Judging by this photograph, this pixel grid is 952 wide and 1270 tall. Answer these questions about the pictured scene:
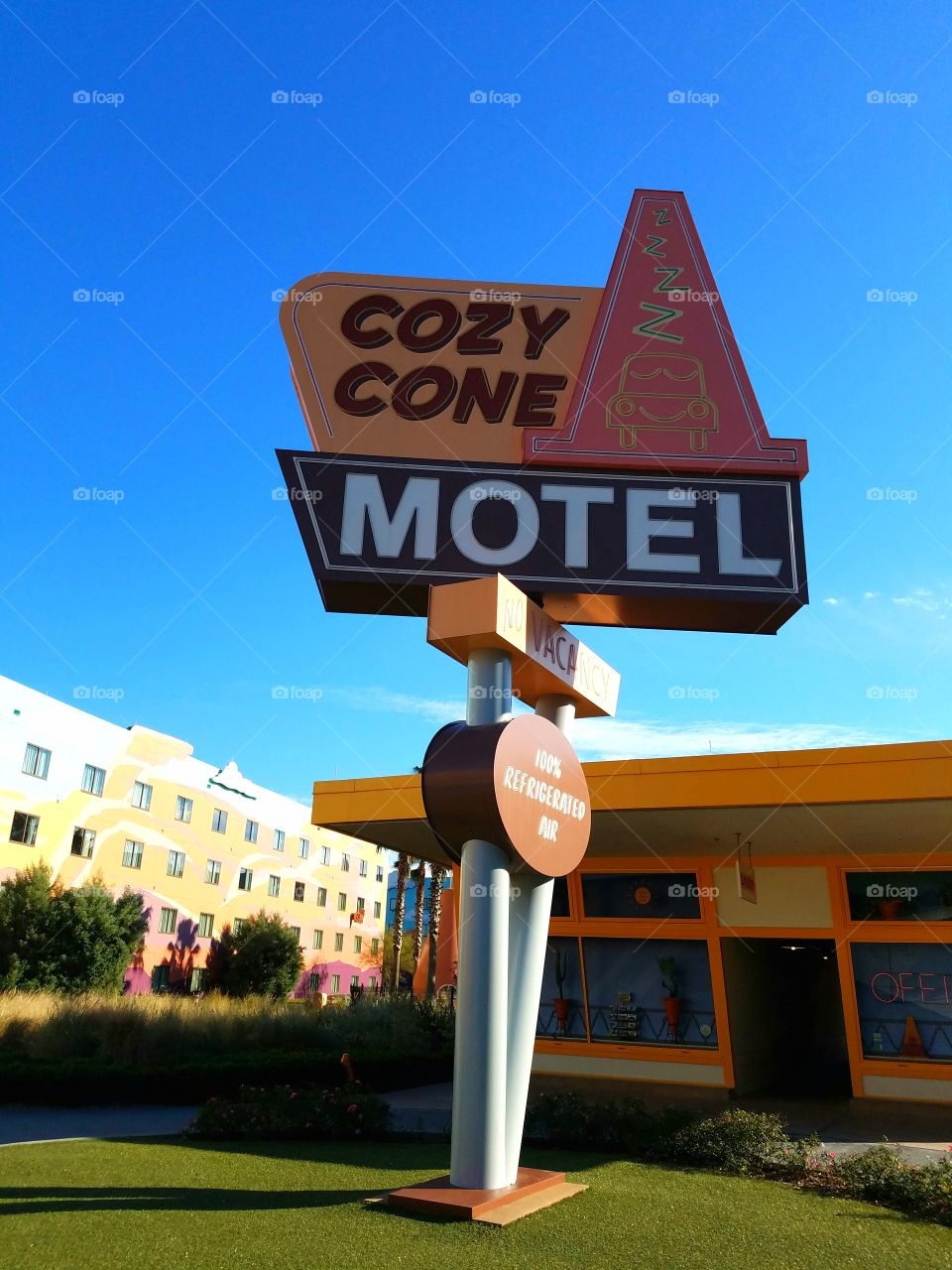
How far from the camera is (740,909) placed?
14.2 metres

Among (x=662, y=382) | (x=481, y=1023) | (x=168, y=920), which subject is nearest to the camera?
(x=481, y=1023)

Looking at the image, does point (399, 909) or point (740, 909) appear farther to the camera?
point (399, 909)

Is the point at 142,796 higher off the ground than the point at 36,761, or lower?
lower

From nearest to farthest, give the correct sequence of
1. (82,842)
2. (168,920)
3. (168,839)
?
(82,842) < (168,920) < (168,839)

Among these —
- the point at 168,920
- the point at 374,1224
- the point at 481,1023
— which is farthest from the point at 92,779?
the point at 374,1224

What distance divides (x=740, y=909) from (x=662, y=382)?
8791mm

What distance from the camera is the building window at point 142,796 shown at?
44.8 metres

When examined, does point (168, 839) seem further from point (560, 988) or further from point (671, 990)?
point (671, 990)

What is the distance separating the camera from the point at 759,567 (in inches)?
345

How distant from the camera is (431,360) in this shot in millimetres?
9297

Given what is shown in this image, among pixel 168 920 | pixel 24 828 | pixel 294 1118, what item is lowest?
pixel 294 1118

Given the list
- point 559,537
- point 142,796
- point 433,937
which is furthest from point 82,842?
point 559,537

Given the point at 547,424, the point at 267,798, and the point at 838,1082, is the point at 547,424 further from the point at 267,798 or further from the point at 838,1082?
the point at 267,798

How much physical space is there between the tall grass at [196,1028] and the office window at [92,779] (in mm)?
21531
